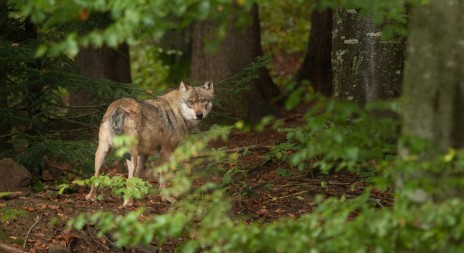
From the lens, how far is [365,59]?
11.2 m

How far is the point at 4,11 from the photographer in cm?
1079

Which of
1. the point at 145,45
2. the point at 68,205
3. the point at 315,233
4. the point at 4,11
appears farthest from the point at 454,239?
the point at 145,45

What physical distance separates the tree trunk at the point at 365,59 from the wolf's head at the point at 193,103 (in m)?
2.03

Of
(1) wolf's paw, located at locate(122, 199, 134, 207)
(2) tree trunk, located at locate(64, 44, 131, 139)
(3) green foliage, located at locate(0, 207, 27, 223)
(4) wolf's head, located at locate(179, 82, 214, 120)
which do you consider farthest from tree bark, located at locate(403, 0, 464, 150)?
(2) tree trunk, located at locate(64, 44, 131, 139)

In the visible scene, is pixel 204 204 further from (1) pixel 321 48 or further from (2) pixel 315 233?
(1) pixel 321 48

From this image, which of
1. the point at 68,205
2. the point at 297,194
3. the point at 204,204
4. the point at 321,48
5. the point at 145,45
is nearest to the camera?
the point at 204,204

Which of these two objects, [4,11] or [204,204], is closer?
[204,204]

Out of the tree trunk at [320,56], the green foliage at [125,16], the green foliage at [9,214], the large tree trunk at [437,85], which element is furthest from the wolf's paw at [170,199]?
the tree trunk at [320,56]

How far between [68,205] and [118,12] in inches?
188

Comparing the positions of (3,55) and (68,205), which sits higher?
(3,55)

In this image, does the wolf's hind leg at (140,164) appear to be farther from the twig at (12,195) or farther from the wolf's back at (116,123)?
the twig at (12,195)

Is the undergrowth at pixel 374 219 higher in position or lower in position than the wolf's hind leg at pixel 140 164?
higher

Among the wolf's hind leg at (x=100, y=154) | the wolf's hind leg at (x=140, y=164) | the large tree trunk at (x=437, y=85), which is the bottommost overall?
the wolf's hind leg at (x=140, y=164)

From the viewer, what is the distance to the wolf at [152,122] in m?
9.92
